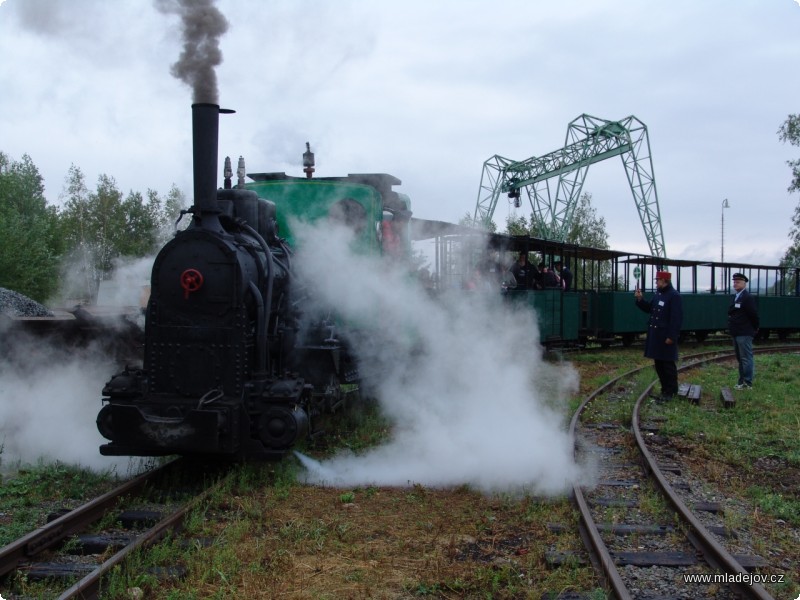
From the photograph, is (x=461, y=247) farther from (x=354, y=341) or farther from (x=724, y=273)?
(x=724, y=273)

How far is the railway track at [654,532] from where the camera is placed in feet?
11.6

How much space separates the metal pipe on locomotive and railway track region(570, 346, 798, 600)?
7.39ft

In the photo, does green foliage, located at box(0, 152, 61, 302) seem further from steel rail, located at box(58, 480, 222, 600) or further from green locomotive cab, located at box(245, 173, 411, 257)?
steel rail, located at box(58, 480, 222, 600)

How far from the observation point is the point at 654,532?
14.5 feet

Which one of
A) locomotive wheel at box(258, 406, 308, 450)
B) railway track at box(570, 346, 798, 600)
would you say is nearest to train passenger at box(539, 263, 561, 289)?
railway track at box(570, 346, 798, 600)

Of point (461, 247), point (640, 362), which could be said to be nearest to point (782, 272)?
point (640, 362)

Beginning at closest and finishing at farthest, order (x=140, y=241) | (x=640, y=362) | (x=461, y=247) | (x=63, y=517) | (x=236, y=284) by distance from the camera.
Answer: (x=63, y=517)
(x=236, y=284)
(x=461, y=247)
(x=640, y=362)
(x=140, y=241)

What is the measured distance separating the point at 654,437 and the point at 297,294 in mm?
4024

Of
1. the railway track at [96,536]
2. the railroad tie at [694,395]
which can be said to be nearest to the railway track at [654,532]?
the railroad tie at [694,395]

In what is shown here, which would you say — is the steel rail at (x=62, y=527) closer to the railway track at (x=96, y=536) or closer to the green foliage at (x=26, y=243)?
the railway track at (x=96, y=536)

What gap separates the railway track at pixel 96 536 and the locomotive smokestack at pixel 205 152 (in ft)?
6.70

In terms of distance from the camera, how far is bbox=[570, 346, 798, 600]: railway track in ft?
11.6

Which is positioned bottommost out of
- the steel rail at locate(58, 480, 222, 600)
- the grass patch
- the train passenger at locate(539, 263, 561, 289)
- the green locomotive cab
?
the grass patch

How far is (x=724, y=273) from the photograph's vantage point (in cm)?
2345
